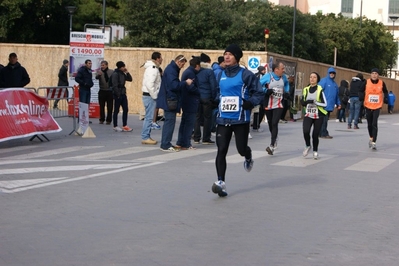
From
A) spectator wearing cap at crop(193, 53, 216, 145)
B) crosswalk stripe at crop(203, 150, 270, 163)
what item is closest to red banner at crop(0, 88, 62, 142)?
spectator wearing cap at crop(193, 53, 216, 145)

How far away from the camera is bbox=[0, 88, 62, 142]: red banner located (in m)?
15.3

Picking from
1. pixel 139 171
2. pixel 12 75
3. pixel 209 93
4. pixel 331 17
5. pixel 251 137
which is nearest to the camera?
pixel 139 171

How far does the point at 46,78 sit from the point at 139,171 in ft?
63.8

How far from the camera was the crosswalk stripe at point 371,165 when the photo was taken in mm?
13773

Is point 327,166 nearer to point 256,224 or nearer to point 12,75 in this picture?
point 256,224

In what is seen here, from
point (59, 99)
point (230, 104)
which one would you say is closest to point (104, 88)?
point (59, 99)

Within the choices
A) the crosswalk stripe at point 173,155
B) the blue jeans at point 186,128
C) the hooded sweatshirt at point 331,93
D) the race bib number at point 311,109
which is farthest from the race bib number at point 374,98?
the blue jeans at point 186,128

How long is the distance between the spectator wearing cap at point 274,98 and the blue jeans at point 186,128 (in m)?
1.54

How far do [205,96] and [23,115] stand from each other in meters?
3.86

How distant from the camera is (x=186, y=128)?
15.6 metres

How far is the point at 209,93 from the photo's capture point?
16609 millimetres

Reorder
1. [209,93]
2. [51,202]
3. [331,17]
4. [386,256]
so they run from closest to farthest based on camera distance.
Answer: [386,256]
[51,202]
[209,93]
[331,17]

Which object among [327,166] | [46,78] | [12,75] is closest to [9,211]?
[327,166]

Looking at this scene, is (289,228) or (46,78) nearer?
(289,228)
